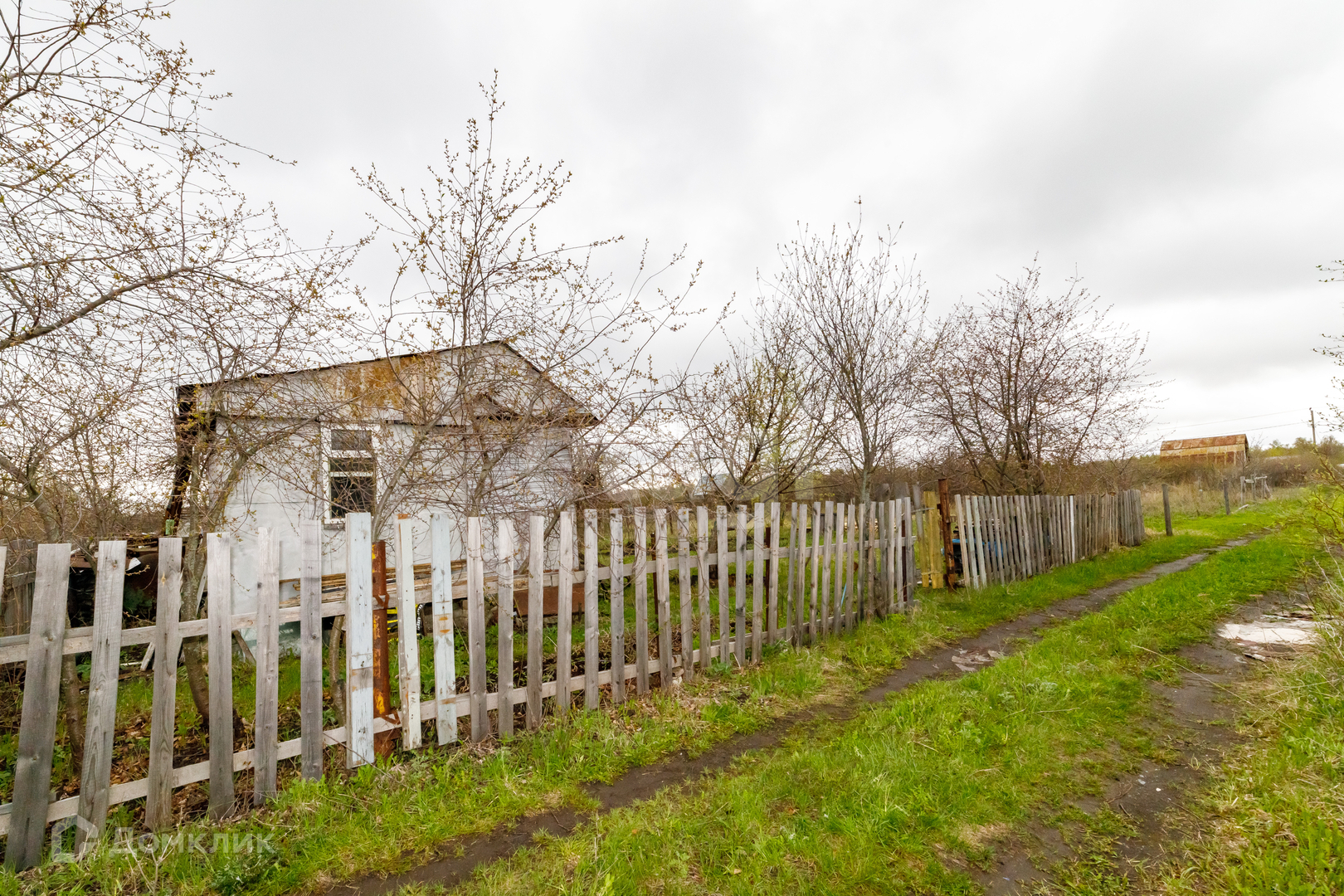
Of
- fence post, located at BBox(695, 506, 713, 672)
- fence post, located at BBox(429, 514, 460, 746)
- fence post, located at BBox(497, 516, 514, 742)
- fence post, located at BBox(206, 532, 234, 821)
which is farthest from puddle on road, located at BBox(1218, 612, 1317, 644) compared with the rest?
fence post, located at BBox(206, 532, 234, 821)

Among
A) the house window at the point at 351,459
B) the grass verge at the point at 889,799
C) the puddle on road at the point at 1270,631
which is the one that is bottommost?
the puddle on road at the point at 1270,631

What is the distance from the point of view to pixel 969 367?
1290cm

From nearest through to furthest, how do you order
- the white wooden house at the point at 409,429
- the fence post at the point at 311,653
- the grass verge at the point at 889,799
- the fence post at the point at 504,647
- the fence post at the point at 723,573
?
the grass verge at the point at 889,799 → the fence post at the point at 311,653 → the fence post at the point at 504,647 → the white wooden house at the point at 409,429 → the fence post at the point at 723,573

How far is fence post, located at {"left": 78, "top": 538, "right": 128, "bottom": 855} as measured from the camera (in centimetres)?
274

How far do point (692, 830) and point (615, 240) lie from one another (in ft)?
14.4

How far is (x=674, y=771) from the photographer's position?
146 inches

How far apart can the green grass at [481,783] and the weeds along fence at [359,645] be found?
20 centimetres

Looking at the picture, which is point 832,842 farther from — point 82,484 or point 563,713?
point 82,484

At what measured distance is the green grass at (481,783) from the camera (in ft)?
8.57

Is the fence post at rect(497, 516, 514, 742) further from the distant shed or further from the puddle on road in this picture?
the distant shed

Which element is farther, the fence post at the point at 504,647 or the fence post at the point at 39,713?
the fence post at the point at 504,647

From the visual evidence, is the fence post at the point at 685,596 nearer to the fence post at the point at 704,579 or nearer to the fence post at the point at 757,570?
the fence post at the point at 704,579

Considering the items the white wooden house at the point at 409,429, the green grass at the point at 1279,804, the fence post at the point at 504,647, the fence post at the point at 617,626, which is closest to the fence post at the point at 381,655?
the fence post at the point at 504,647

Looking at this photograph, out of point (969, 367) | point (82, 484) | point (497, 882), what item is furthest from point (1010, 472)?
point (82, 484)
